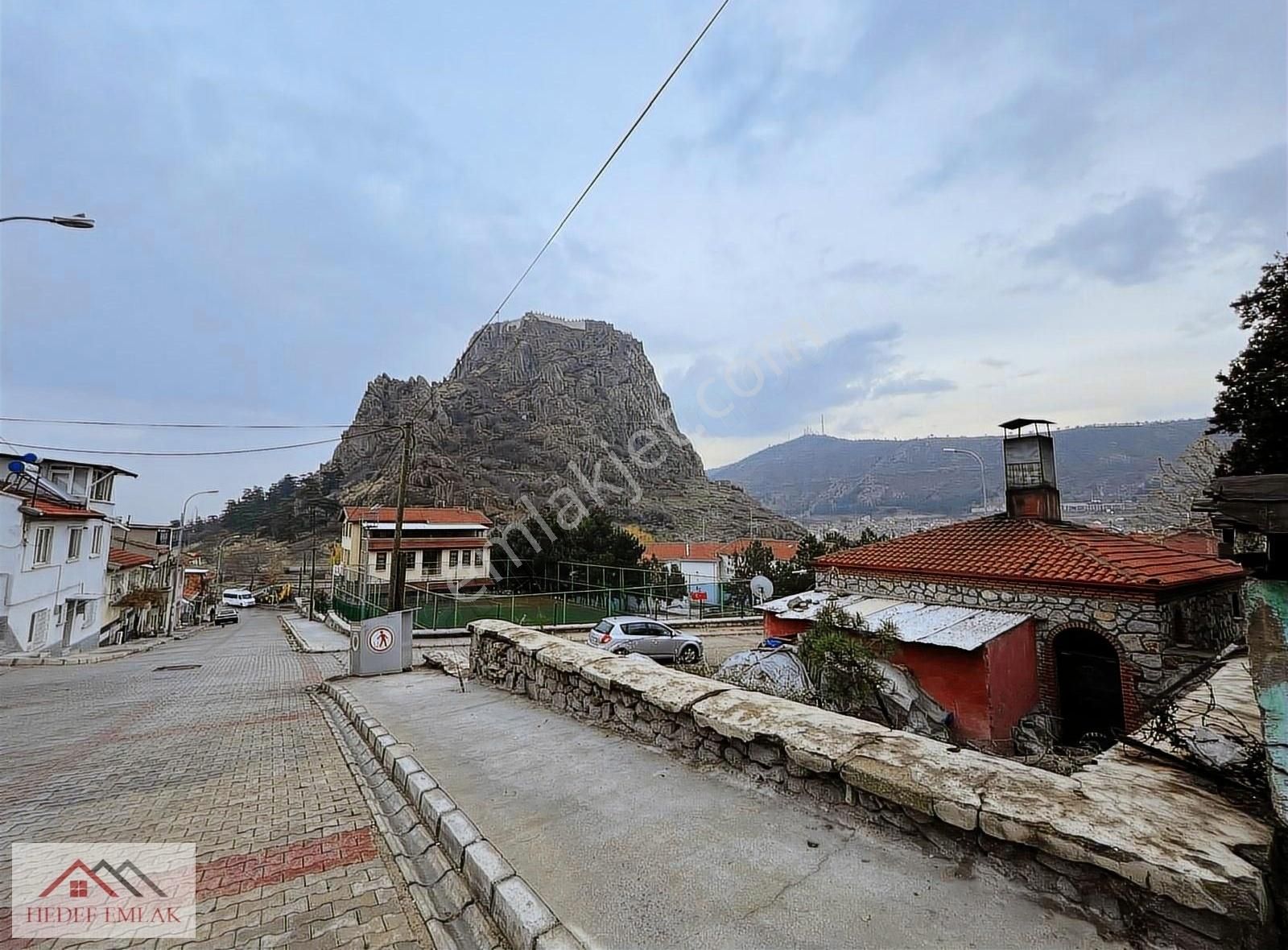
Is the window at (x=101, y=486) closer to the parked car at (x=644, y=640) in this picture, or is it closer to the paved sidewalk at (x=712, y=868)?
the parked car at (x=644, y=640)

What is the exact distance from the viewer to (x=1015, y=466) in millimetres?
13023

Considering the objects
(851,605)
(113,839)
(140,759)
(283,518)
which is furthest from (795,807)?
(283,518)

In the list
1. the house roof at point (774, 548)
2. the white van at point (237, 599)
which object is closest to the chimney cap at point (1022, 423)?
the house roof at point (774, 548)

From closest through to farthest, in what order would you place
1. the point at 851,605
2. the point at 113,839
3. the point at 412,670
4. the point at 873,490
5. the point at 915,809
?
1. the point at 915,809
2. the point at 113,839
3. the point at 412,670
4. the point at 851,605
5. the point at 873,490

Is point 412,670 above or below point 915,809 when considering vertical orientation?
below

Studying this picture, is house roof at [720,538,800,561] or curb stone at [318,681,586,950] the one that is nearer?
curb stone at [318,681,586,950]

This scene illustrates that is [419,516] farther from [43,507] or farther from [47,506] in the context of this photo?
[43,507]

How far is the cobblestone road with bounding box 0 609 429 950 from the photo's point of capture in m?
2.91

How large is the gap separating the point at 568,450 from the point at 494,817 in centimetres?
11366

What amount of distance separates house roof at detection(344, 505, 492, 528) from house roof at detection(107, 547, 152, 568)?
12018 mm

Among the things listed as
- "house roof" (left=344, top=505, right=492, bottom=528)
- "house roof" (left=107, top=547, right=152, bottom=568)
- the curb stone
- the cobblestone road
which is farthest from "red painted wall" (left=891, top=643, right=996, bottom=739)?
"house roof" (left=344, top=505, right=492, bottom=528)

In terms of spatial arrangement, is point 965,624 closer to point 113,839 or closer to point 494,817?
point 494,817

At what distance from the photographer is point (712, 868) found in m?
2.78

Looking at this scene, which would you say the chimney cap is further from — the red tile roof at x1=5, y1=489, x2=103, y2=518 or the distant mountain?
the distant mountain
